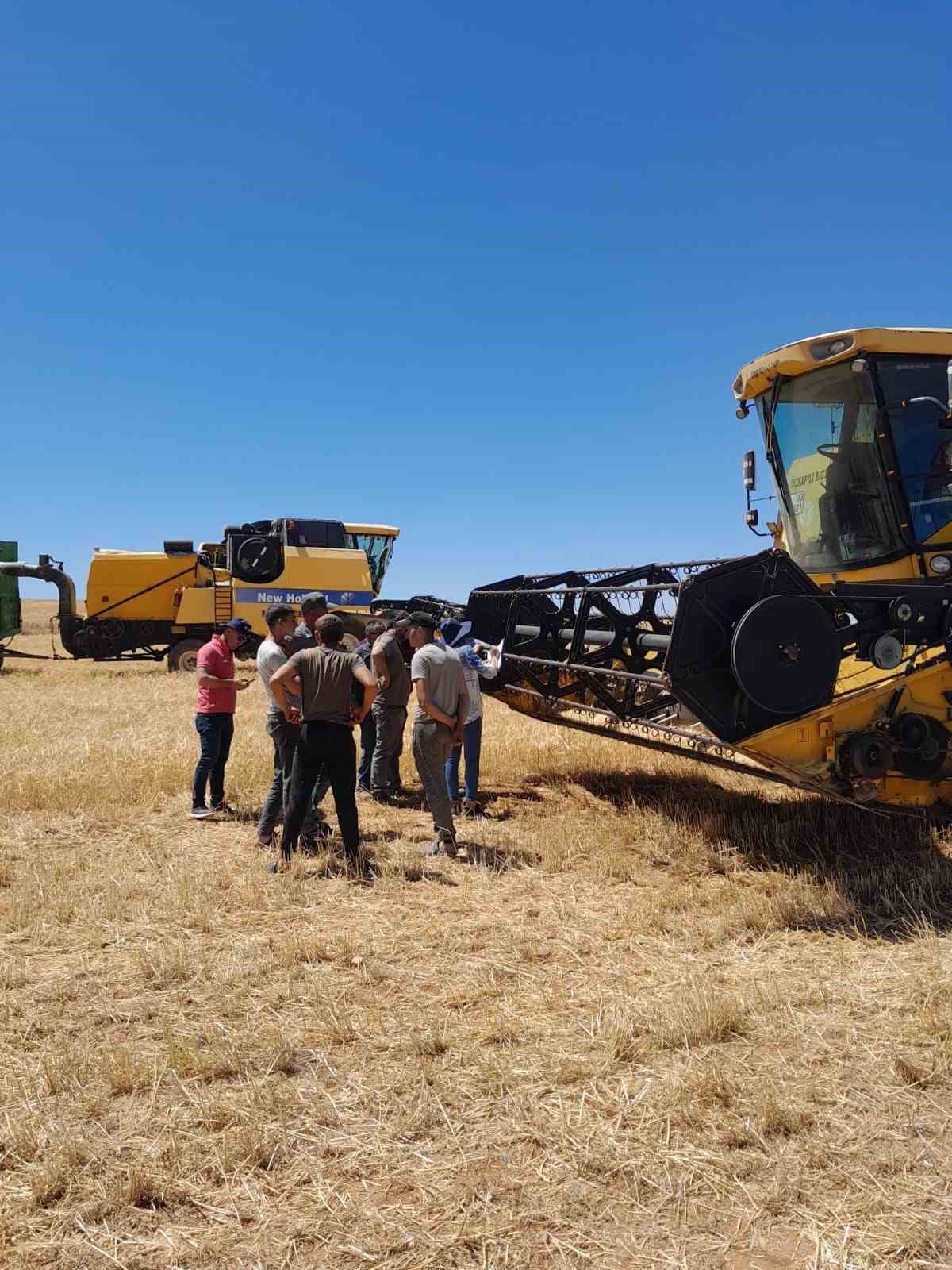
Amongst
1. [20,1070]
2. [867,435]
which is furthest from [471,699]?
[20,1070]

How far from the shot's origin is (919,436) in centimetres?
602

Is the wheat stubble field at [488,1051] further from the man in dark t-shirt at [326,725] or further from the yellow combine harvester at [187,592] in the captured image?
the yellow combine harvester at [187,592]

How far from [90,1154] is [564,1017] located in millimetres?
1845

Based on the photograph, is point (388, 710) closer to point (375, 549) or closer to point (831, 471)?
point (831, 471)

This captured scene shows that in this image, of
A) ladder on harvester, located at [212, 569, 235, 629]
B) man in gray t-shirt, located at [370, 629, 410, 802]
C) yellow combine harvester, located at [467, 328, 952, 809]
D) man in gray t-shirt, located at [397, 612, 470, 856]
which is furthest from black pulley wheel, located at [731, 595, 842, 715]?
ladder on harvester, located at [212, 569, 235, 629]

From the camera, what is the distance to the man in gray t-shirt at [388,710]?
786 cm

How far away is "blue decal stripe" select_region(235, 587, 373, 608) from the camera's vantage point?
18688 millimetres

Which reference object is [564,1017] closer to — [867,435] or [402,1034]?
[402,1034]

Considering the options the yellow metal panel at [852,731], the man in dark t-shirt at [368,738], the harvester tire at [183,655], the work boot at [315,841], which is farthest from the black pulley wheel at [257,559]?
the yellow metal panel at [852,731]

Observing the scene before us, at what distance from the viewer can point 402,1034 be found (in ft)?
11.9

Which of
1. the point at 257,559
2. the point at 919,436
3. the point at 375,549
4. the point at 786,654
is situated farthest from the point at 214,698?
the point at 375,549

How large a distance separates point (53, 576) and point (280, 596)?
16.3 ft

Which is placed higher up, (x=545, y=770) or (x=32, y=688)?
(x=32, y=688)

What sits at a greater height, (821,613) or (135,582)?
(135,582)
